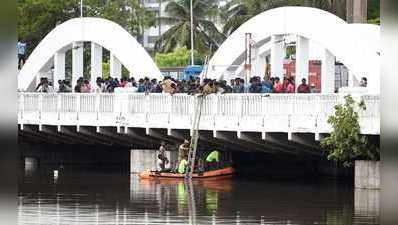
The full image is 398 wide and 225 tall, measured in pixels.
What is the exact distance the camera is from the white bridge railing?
2902 cm

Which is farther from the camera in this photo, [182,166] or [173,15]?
[173,15]

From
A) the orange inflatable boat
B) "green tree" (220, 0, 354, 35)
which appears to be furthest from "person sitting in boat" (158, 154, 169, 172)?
"green tree" (220, 0, 354, 35)

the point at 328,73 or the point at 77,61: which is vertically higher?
the point at 77,61

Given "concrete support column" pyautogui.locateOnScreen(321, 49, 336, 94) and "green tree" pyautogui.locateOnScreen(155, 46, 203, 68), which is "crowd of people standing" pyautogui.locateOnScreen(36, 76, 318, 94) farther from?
"green tree" pyautogui.locateOnScreen(155, 46, 203, 68)

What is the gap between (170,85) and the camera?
33.9 metres

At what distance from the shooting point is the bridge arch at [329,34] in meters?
30.1

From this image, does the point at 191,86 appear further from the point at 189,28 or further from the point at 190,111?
the point at 189,28

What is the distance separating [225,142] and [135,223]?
12.8 metres

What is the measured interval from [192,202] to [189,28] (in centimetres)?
5135

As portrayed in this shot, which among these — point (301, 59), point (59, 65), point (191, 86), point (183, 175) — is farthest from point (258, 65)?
point (59, 65)

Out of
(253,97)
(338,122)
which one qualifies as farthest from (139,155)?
(338,122)

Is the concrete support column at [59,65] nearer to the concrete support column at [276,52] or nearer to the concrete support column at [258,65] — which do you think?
the concrete support column at [258,65]

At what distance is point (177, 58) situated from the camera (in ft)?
241

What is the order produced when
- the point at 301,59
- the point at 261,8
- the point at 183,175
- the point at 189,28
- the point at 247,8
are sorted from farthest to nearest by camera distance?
the point at 189,28
the point at 247,8
the point at 261,8
the point at 183,175
the point at 301,59
